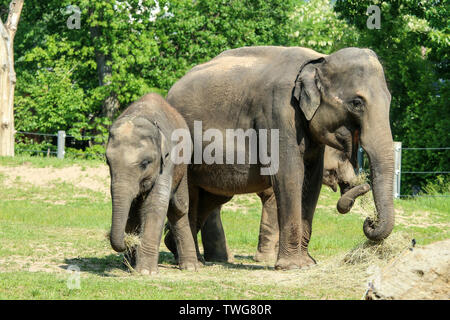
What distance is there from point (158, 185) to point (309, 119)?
2.10 meters

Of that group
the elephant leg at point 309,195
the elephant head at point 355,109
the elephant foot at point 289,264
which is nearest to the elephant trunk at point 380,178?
the elephant head at point 355,109

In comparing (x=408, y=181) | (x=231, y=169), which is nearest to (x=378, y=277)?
(x=231, y=169)

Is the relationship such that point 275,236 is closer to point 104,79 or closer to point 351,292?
point 351,292

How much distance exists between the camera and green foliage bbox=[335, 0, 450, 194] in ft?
91.6

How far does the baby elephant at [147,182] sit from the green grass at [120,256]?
376 millimetres

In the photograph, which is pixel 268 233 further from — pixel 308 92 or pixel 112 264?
pixel 308 92

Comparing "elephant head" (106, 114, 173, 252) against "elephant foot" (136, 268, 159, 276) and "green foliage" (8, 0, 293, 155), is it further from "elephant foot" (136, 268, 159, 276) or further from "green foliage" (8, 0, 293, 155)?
"green foliage" (8, 0, 293, 155)

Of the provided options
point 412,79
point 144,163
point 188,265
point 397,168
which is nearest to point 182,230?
point 188,265

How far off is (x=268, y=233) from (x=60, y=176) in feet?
35.6

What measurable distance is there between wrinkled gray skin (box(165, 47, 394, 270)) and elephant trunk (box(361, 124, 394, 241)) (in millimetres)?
12

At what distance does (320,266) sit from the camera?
454 inches

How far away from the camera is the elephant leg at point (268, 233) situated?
13953 mm

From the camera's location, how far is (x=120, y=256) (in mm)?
13203

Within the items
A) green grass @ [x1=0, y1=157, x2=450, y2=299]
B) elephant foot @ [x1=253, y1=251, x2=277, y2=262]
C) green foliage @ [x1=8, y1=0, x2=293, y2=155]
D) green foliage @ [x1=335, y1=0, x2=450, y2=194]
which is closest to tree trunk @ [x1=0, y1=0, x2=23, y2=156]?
green foliage @ [x1=8, y1=0, x2=293, y2=155]
